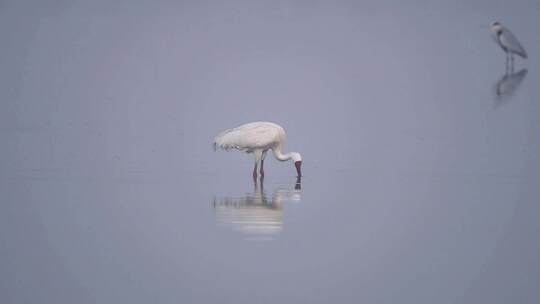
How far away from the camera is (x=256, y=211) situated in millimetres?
13617

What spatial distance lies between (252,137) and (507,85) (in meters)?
18.3

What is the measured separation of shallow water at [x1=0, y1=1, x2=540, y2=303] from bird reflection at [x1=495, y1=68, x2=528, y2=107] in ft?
0.60

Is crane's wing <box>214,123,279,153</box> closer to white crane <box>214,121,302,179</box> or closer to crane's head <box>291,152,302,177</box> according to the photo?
white crane <box>214,121,302,179</box>

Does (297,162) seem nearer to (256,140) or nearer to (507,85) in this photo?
(256,140)

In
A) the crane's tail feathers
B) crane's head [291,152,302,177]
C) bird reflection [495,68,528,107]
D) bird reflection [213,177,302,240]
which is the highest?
bird reflection [495,68,528,107]

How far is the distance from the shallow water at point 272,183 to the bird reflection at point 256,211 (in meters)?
0.05

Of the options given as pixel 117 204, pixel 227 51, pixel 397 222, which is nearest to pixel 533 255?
pixel 397 222

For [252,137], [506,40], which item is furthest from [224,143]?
[506,40]

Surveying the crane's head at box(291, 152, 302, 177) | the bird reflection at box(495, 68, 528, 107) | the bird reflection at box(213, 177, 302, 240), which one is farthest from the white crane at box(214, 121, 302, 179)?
the bird reflection at box(495, 68, 528, 107)

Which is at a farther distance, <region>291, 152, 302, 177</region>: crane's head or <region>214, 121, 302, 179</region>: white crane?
<region>214, 121, 302, 179</region>: white crane

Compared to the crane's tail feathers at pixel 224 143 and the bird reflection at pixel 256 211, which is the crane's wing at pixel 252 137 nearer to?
the crane's tail feathers at pixel 224 143

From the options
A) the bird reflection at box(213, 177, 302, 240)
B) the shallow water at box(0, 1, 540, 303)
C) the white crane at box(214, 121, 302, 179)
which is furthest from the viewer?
the white crane at box(214, 121, 302, 179)

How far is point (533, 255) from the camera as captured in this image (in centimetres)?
1059

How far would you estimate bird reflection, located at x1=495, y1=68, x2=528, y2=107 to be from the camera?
3253 centimetres
